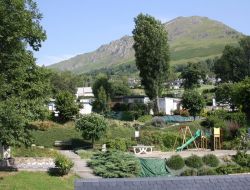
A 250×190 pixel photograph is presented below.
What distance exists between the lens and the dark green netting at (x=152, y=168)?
29442 mm

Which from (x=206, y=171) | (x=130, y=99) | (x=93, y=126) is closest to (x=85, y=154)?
(x=93, y=126)

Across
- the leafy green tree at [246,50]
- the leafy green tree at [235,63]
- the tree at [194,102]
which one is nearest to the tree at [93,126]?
the tree at [194,102]

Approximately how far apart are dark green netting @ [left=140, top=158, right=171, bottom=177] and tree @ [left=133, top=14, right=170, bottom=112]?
118 ft

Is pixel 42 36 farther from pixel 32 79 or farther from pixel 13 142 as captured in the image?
pixel 13 142

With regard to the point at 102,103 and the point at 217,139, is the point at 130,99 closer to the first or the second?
the point at 102,103

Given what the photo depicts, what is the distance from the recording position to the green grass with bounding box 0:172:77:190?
2433 centimetres

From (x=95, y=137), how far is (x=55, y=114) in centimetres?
1349

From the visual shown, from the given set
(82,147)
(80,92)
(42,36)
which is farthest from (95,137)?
(80,92)

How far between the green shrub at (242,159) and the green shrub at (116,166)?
23.6ft

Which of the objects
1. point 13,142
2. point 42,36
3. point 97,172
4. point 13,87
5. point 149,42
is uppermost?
point 149,42

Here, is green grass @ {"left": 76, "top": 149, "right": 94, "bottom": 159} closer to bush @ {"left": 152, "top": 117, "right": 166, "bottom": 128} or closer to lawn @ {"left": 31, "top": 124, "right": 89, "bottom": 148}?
lawn @ {"left": 31, "top": 124, "right": 89, "bottom": 148}

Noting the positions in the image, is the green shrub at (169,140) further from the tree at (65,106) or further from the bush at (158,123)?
the tree at (65,106)

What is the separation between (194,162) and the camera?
104ft

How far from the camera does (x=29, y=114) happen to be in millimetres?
26656
